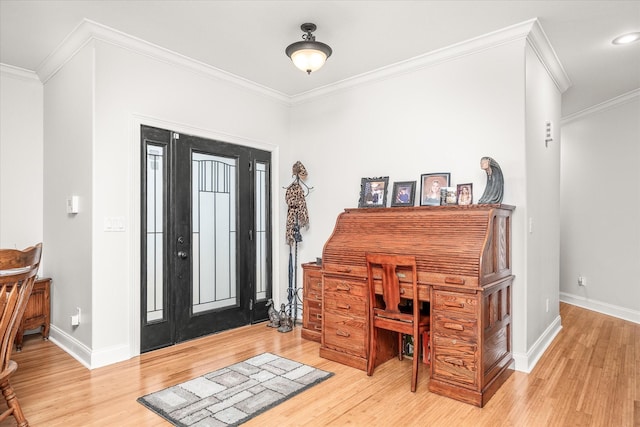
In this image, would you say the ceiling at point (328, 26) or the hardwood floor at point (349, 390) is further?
the ceiling at point (328, 26)

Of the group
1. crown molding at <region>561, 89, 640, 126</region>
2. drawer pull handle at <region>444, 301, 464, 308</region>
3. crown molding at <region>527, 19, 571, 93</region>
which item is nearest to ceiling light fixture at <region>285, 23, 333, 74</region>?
crown molding at <region>527, 19, 571, 93</region>

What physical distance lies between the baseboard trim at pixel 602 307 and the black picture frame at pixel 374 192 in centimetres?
350

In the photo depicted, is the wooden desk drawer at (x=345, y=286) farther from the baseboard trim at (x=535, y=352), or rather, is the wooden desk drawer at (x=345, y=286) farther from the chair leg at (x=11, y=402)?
the chair leg at (x=11, y=402)

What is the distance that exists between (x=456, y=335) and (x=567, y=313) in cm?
327

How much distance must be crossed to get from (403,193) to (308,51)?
61.4 inches

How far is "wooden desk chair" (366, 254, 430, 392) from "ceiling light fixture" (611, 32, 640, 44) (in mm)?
2694

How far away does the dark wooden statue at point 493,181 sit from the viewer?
117 inches

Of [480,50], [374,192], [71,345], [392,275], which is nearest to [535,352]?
[392,275]

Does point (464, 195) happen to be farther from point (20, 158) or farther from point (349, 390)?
point (20, 158)

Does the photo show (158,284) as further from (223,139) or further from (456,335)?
(456,335)

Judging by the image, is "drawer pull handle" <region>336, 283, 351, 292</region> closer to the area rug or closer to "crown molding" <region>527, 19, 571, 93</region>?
the area rug

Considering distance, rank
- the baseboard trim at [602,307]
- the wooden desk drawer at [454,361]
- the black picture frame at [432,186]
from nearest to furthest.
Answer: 1. the wooden desk drawer at [454,361]
2. the black picture frame at [432,186]
3. the baseboard trim at [602,307]

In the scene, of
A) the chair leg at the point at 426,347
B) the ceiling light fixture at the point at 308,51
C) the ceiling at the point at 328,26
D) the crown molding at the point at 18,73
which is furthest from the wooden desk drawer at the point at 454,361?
the crown molding at the point at 18,73

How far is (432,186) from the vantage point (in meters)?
3.45
